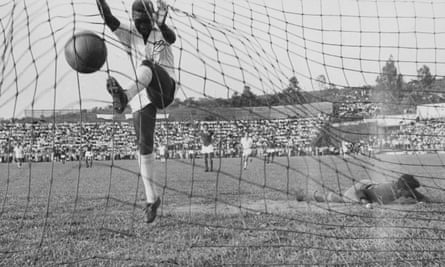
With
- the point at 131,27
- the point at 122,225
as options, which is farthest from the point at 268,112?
the point at 122,225

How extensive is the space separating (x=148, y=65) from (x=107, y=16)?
0.52 meters

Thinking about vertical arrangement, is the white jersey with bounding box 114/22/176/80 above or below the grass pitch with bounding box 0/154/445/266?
above

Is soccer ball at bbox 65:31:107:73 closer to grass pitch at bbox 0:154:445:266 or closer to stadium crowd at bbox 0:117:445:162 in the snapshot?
grass pitch at bbox 0:154:445:266

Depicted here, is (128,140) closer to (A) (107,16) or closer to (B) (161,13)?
(B) (161,13)

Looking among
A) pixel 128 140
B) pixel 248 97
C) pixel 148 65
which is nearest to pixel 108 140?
pixel 128 140

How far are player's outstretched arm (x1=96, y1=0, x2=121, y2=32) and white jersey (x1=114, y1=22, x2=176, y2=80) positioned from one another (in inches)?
4.1

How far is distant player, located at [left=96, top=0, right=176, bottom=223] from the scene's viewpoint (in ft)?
12.0

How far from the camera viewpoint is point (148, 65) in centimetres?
362

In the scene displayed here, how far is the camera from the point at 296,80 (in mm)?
4453

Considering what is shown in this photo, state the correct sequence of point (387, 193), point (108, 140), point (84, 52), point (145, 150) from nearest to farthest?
point (84, 52)
point (145, 150)
point (387, 193)
point (108, 140)

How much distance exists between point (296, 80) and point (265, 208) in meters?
1.48

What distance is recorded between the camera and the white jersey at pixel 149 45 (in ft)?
12.7

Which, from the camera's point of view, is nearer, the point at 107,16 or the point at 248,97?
the point at 107,16

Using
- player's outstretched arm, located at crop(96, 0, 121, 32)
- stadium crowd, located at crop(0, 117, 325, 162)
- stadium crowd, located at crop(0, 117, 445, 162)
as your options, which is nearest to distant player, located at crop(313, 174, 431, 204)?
player's outstretched arm, located at crop(96, 0, 121, 32)
